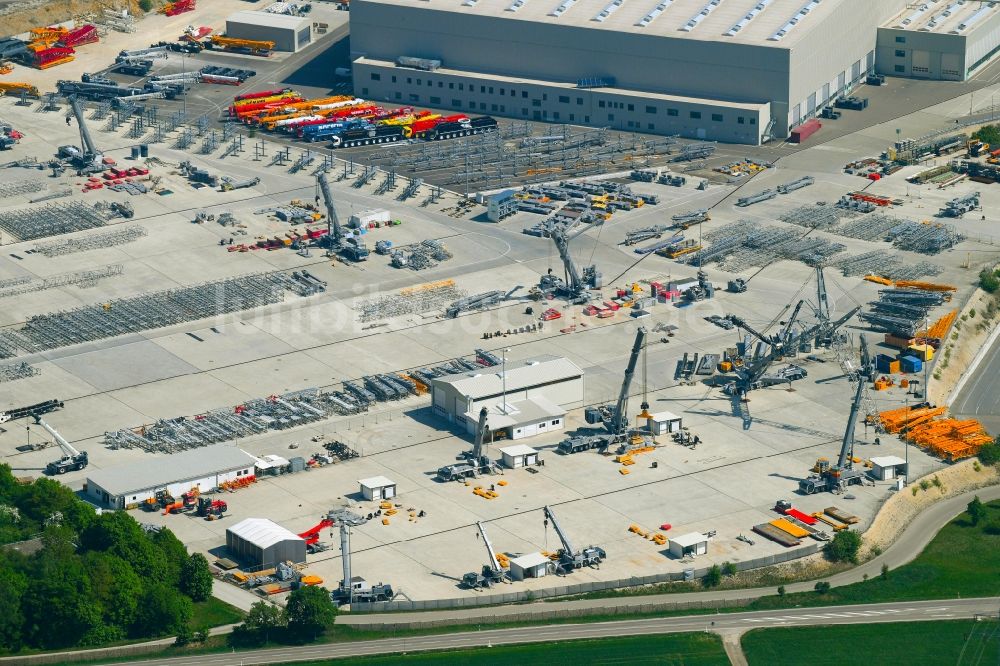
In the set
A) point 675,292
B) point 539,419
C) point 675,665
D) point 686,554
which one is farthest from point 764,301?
point 675,665

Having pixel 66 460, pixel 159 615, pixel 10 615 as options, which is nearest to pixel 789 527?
pixel 159 615

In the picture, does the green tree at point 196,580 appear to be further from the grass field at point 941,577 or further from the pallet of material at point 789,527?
the pallet of material at point 789,527

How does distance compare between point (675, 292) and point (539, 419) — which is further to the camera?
point (675, 292)

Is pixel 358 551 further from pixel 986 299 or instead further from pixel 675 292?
pixel 986 299

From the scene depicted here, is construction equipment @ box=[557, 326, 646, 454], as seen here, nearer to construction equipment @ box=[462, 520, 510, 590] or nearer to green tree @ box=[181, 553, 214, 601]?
construction equipment @ box=[462, 520, 510, 590]

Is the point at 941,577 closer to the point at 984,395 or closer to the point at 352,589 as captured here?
the point at 984,395

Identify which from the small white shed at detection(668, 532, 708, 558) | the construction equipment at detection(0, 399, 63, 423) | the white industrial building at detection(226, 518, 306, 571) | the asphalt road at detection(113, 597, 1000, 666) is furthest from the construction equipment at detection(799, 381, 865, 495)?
the construction equipment at detection(0, 399, 63, 423)

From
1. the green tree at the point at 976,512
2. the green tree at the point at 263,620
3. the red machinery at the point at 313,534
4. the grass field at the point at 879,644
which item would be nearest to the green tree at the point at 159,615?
the green tree at the point at 263,620
